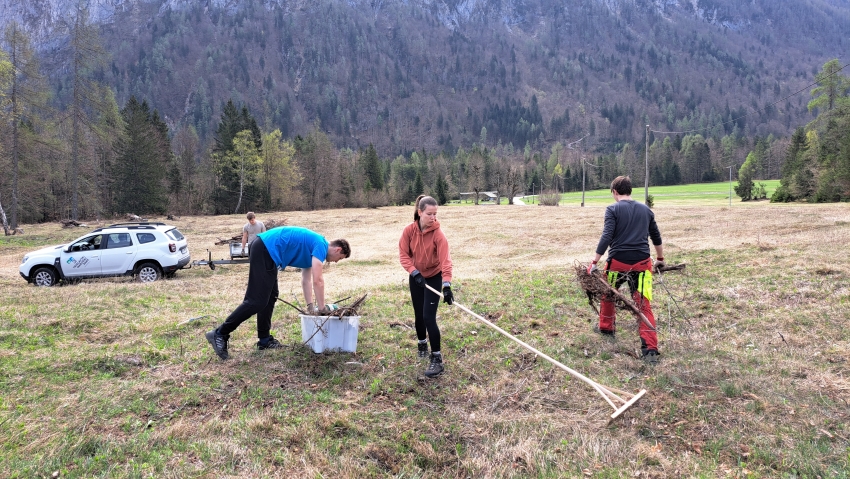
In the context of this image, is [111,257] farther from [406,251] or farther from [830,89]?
[830,89]

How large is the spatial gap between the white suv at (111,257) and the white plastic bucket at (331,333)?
10575 mm

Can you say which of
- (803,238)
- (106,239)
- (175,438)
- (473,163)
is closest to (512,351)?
(175,438)

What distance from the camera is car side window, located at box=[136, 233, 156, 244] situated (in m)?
14.3

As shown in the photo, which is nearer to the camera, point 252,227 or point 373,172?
point 252,227

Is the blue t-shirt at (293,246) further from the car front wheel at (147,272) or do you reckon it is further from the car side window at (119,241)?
the car side window at (119,241)

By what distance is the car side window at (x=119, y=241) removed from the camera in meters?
14.0

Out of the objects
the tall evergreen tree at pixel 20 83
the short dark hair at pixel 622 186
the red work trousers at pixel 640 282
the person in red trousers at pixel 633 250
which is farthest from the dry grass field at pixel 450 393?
the tall evergreen tree at pixel 20 83

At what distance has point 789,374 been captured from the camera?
519cm

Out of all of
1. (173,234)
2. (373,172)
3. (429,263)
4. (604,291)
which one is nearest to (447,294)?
(429,263)

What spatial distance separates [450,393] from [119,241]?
13.3m

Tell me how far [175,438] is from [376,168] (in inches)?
3029

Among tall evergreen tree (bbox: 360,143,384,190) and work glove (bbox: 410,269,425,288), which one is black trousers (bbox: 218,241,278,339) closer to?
work glove (bbox: 410,269,425,288)

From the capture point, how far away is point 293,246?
232 inches

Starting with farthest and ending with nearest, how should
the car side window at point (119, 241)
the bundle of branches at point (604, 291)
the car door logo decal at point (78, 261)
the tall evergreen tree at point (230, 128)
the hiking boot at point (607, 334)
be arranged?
the tall evergreen tree at point (230, 128)
the car side window at point (119, 241)
the car door logo decal at point (78, 261)
the hiking boot at point (607, 334)
the bundle of branches at point (604, 291)
